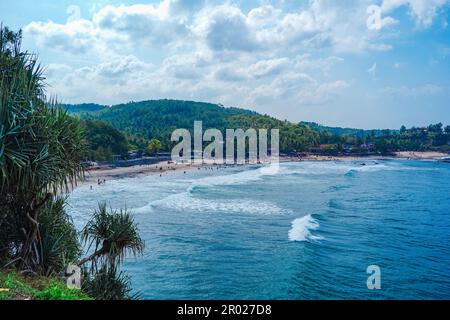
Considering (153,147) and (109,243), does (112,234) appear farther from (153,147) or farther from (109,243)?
(153,147)

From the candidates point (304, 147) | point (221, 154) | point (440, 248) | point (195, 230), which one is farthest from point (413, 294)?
point (304, 147)

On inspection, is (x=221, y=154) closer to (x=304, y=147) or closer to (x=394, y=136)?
(x=304, y=147)

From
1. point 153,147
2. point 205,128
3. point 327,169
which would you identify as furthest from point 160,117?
point 327,169

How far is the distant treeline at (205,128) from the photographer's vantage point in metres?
81.7

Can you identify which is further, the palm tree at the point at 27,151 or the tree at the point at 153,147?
→ the tree at the point at 153,147

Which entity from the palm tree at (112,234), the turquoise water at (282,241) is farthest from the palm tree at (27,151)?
the turquoise water at (282,241)

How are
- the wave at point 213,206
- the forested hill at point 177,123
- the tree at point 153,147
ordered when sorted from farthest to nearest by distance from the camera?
the forested hill at point 177,123 < the tree at point 153,147 < the wave at point 213,206

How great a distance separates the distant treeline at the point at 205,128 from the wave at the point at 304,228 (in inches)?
1837

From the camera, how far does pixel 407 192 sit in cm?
5209

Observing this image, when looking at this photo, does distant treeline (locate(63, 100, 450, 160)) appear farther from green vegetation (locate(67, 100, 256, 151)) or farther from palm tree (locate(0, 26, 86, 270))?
palm tree (locate(0, 26, 86, 270))
